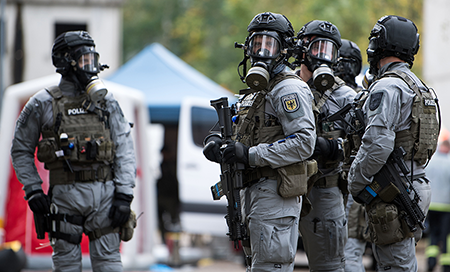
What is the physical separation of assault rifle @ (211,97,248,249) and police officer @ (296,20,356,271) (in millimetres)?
810

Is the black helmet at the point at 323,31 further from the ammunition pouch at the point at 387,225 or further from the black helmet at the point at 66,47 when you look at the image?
the black helmet at the point at 66,47

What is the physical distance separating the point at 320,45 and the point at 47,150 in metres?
2.39

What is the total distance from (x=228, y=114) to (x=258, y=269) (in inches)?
41.8

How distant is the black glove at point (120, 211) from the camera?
4.95 metres

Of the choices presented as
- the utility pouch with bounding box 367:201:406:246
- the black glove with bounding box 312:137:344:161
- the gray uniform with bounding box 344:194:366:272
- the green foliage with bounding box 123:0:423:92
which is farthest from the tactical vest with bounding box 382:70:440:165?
the green foliage with bounding box 123:0:423:92

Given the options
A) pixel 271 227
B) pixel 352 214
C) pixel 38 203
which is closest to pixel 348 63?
pixel 352 214

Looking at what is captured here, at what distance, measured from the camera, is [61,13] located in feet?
49.2

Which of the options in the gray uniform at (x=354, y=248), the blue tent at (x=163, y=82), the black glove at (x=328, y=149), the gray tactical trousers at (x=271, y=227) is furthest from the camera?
the blue tent at (x=163, y=82)

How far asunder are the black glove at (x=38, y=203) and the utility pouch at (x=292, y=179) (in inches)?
77.1

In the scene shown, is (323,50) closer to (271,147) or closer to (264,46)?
(264,46)

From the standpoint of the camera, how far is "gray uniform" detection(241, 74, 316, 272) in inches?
160

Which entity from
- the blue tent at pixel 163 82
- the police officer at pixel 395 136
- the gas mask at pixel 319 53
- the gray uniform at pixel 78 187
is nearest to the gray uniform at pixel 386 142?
the police officer at pixel 395 136

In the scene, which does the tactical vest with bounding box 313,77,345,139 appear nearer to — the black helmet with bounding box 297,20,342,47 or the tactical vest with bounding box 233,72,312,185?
the black helmet with bounding box 297,20,342,47

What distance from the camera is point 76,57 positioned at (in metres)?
5.08
